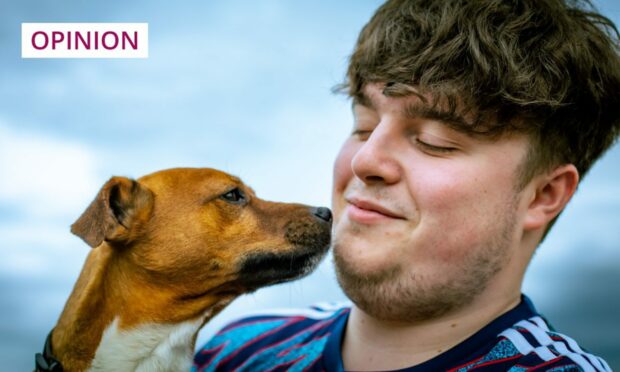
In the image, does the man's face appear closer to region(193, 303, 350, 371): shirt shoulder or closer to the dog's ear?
region(193, 303, 350, 371): shirt shoulder

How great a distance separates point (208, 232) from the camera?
11.6 ft

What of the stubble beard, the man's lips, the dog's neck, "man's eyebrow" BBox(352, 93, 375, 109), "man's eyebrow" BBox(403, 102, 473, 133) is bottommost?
the dog's neck

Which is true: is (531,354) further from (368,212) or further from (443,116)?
(443,116)

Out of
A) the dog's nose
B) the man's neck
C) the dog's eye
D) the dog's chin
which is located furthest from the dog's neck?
the man's neck

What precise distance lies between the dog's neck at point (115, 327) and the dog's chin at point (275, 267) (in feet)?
0.80

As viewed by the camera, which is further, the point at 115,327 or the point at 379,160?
the point at 115,327

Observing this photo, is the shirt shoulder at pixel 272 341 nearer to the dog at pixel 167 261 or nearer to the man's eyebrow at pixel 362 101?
the dog at pixel 167 261

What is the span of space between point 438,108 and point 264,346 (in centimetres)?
166

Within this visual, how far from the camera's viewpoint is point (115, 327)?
10.6 ft

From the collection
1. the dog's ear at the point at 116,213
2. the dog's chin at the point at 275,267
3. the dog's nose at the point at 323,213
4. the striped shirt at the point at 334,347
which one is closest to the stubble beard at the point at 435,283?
the striped shirt at the point at 334,347

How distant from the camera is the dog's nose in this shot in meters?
3.75

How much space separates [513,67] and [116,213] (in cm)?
216

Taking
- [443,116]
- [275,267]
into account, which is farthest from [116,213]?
[443,116]

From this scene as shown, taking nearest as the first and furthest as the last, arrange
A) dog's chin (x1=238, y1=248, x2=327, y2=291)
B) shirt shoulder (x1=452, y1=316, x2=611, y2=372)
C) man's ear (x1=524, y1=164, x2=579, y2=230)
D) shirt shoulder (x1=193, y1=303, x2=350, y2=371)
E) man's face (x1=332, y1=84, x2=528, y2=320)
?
shirt shoulder (x1=452, y1=316, x2=611, y2=372) → man's face (x1=332, y1=84, x2=528, y2=320) → man's ear (x1=524, y1=164, x2=579, y2=230) → shirt shoulder (x1=193, y1=303, x2=350, y2=371) → dog's chin (x1=238, y1=248, x2=327, y2=291)
